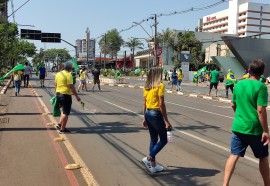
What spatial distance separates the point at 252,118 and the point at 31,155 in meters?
4.25

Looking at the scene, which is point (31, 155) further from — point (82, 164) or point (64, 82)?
point (64, 82)

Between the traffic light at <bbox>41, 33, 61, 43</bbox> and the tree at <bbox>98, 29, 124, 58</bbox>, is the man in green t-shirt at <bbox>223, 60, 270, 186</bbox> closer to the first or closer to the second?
the traffic light at <bbox>41, 33, 61, 43</bbox>

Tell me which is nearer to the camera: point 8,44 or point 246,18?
point 8,44

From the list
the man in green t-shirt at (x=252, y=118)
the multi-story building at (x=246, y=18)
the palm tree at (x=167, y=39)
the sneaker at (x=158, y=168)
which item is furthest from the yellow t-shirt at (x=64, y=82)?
the multi-story building at (x=246, y=18)

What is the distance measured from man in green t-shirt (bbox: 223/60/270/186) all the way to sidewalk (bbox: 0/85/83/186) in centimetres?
235

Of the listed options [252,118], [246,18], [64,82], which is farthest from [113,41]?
[252,118]

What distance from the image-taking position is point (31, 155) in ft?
23.5

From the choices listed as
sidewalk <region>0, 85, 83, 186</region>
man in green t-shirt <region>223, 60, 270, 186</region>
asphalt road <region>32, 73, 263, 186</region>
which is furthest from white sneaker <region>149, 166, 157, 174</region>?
man in green t-shirt <region>223, 60, 270, 186</region>

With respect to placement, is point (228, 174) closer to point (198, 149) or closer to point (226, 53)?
point (198, 149)

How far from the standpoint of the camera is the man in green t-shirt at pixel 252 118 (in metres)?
4.64

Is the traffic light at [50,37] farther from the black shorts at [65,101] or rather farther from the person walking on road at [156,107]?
the person walking on road at [156,107]

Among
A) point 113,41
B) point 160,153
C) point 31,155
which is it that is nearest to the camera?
point 31,155

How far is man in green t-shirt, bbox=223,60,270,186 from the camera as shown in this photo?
4.64 metres

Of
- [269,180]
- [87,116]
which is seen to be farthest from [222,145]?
[87,116]
